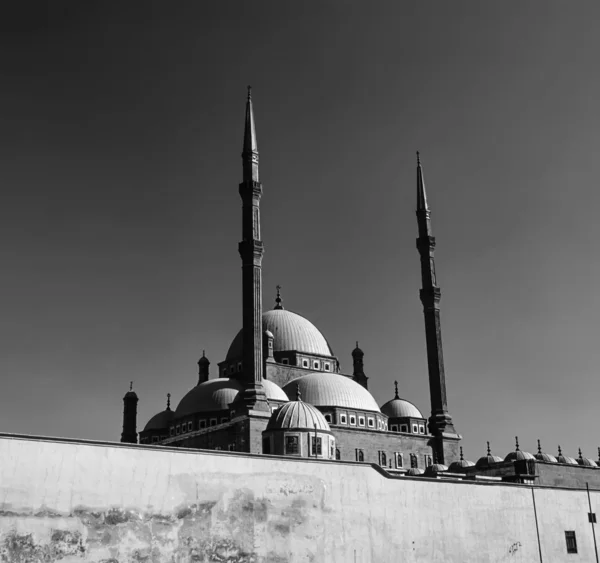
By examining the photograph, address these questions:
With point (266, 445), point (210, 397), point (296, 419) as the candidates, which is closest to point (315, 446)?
point (296, 419)

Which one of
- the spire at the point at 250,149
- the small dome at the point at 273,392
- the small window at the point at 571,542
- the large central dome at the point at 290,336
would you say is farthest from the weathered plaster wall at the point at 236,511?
the large central dome at the point at 290,336

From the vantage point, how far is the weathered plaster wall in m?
17.1

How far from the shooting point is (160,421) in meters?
51.8

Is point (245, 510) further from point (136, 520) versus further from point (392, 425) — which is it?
point (392, 425)

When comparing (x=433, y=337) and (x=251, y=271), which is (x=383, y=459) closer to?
(x=433, y=337)

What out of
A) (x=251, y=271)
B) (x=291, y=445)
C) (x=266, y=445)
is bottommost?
(x=291, y=445)

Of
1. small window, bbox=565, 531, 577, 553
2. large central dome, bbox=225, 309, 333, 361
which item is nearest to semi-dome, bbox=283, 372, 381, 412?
large central dome, bbox=225, 309, 333, 361

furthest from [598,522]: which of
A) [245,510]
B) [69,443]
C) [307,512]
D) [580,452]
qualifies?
[580,452]

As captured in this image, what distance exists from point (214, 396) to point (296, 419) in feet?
35.0

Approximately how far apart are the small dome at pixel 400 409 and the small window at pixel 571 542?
25.3 meters

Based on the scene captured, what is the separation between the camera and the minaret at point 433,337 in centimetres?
4781

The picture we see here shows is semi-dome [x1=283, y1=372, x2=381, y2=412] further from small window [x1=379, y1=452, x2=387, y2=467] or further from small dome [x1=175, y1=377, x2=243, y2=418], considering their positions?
small dome [x1=175, y1=377, x2=243, y2=418]

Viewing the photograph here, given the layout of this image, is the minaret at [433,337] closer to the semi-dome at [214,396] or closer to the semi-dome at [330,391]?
the semi-dome at [330,391]

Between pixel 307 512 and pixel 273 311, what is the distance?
33.3 m
